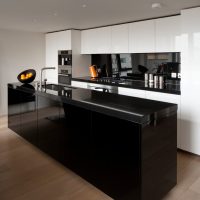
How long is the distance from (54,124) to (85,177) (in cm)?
80

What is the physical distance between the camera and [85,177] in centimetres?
253

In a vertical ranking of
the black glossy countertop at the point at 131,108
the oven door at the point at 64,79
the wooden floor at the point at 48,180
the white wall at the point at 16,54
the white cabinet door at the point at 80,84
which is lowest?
the wooden floor at the point at 48,180

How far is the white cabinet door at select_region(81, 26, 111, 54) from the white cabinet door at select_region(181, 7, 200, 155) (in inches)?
73.6

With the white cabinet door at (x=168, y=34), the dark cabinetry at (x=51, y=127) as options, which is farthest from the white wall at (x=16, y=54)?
the white cabinet door at (x=168, y=34)

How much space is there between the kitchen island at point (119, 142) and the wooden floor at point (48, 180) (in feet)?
0.43

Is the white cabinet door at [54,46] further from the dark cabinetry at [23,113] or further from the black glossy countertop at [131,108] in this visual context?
the black glossy countertop at [131,108]

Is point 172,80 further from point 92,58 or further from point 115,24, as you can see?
point 92,58

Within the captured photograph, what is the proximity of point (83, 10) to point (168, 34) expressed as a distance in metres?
1.44

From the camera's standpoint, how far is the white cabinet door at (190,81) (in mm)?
3125

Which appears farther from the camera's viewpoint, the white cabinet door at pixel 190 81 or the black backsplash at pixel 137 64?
the black backsplash at pixel 137 64

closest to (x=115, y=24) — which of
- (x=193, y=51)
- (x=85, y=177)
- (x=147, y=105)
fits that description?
(x=193, y=51)

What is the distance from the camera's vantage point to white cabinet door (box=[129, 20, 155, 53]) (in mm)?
3939

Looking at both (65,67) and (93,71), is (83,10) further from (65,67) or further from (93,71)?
(65,67)

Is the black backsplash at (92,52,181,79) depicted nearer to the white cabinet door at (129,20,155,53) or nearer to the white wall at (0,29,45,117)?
the white cabinet door at (129,20,155,53)
